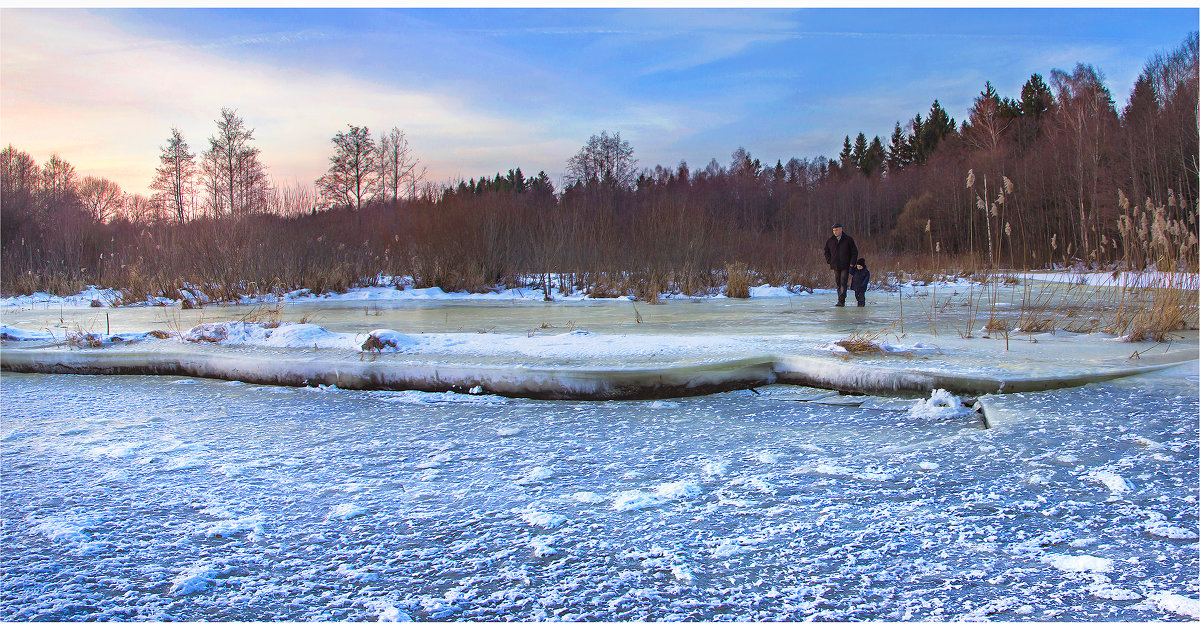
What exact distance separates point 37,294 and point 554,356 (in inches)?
683

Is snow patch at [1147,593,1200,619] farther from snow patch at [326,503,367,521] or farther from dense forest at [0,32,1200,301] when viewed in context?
dense forest at [0,32,1200,301]

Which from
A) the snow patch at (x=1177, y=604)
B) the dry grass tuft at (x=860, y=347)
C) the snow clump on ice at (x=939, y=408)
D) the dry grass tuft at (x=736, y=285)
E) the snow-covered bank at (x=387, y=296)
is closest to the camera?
the snow patch at (x=1177, y=604)

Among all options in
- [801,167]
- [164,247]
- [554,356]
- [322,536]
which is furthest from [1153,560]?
[801,167]

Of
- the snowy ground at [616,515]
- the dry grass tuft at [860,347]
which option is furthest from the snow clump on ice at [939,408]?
the dry grass tuft at [860,347]

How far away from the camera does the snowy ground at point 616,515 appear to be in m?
1.49

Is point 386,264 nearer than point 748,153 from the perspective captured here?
Yes

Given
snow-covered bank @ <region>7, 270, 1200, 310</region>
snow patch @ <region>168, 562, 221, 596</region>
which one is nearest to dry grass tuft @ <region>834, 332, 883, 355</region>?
snow patch @ <region>168, 562, 221, 596</region>

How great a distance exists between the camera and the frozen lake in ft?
4.91

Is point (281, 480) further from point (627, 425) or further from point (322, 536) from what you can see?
point (627, 425)

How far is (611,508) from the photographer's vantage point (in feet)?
6.61

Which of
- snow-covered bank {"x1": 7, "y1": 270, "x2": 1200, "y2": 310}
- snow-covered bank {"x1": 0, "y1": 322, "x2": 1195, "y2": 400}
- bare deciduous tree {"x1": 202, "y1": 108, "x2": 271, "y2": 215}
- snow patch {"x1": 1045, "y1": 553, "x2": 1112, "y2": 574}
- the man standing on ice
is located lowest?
snow patch {"x1": 1045, "y1": 553, "x2": 1112, "y2": 574}

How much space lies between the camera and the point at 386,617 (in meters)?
1.42

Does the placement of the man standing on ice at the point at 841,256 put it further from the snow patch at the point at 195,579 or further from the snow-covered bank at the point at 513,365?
the snow patch at the point at 195,579

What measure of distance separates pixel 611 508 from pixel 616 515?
0.05 metres
